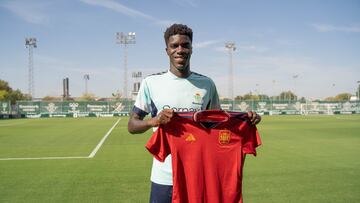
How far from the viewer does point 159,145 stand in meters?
2.97

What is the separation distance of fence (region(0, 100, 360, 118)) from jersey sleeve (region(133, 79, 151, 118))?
1830 inches

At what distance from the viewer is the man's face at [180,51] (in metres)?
3.09

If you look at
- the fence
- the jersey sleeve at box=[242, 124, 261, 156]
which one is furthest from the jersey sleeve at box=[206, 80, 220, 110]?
the fence

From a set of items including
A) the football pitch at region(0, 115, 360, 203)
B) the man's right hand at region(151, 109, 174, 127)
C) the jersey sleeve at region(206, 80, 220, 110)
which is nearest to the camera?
the man's right hand at region(151, 109, 174, 127)

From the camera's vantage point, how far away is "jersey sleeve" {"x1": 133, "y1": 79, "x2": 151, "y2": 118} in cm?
311

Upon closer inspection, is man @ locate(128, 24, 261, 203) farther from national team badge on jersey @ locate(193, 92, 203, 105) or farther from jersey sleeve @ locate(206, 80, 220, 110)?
jersey sleeve @ locate(206, 80, 220, 110)

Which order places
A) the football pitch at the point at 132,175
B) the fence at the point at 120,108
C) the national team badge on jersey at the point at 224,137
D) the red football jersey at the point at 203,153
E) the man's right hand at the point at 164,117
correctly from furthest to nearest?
the fence at the point at 120,108, the football pitch at the point at 132,175, the national team badge on jersey at the point at 224,137, the red football jersey at the point at 203,153, the man's right hand at the point at 164,117

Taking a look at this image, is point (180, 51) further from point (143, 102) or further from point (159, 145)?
point (159, 145)

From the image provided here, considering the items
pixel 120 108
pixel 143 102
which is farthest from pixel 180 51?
pixel 120 108

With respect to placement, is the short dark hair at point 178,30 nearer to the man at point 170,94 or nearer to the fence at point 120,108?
the man at point 170,94

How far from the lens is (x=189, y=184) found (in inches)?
115

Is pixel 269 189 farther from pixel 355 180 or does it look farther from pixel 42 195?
pixel 42 195

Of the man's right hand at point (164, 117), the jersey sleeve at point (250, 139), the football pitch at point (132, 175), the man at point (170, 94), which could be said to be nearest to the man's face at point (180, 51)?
the man at point (170, 94)

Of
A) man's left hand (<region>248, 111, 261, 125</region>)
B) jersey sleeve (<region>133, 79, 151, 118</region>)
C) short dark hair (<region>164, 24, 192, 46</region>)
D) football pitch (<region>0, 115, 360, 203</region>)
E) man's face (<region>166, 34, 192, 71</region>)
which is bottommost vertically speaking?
football pitch (<region>0, 115, 360, 203</region>)
